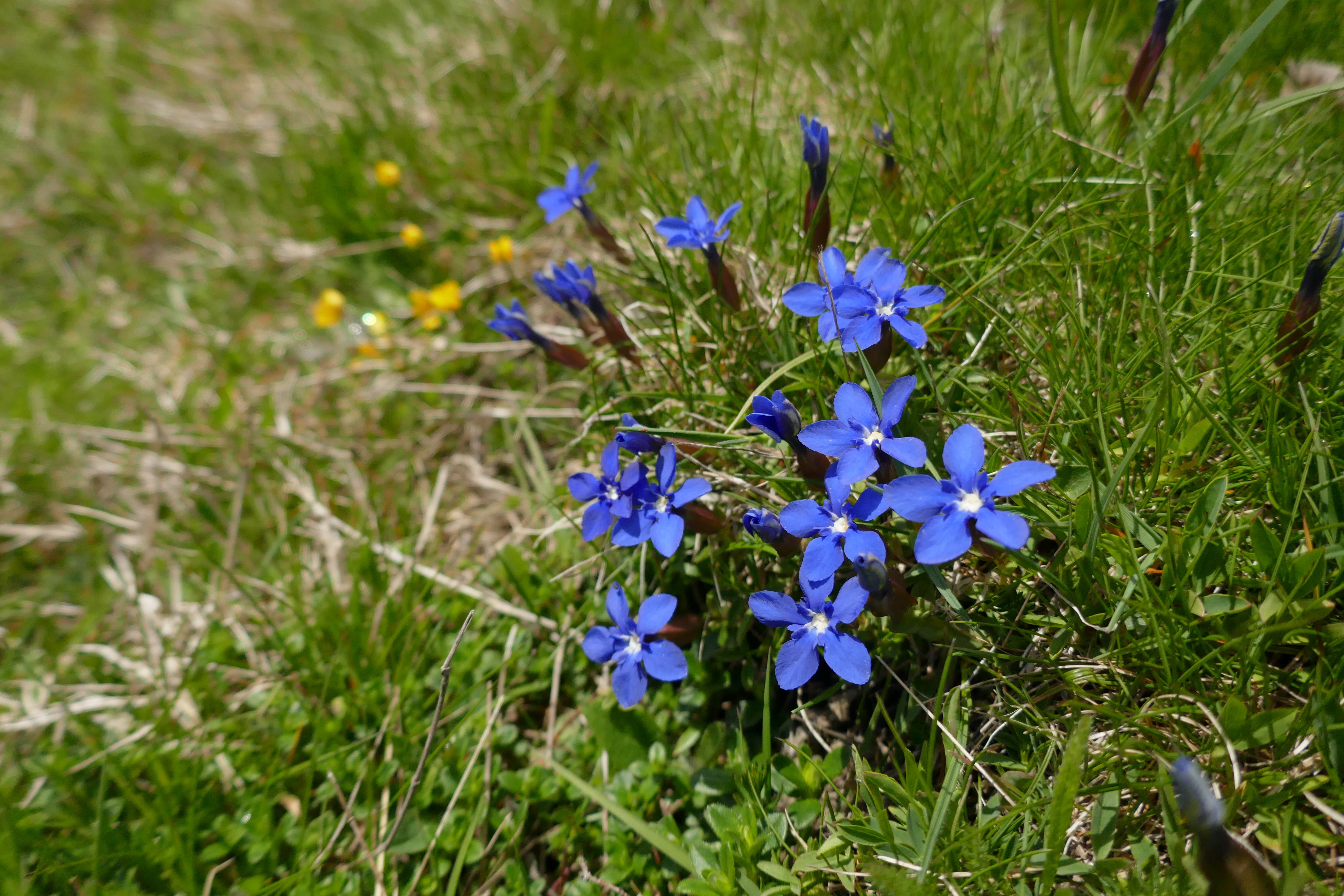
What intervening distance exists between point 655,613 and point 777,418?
527 millimetres

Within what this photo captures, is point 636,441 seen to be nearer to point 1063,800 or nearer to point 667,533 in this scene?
point 667,533

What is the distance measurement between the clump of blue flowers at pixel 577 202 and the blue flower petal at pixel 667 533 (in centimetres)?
104

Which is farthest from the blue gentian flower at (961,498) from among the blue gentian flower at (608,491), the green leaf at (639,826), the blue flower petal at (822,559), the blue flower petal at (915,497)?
the green leaf at (639,826)

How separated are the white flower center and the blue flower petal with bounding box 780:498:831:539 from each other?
25 cm

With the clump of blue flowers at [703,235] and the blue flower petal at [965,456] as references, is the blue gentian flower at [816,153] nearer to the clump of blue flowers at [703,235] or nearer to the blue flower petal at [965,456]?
the clump of blue flowers at [703,235]

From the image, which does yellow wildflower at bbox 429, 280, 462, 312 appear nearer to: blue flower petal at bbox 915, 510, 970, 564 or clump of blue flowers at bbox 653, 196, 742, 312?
clump of blue flowers at bbox 653, 196, 742, 312

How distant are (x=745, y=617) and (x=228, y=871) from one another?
1.58 metres

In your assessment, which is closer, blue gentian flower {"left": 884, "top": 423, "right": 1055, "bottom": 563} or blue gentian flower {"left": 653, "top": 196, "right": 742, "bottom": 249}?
blue gentian flower {"left": 884, "top": 423, "right": 1055, "bottom": 563}

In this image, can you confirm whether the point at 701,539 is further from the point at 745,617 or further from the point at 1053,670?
the point at 1053,670

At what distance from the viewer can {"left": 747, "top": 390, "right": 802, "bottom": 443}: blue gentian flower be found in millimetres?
1680

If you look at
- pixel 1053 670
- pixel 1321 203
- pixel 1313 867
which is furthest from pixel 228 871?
pixel 1321 203

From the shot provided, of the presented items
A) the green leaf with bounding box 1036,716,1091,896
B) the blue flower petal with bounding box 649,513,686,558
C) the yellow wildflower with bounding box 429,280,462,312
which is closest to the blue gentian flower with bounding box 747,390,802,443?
the blue flower petal with bounding box 649,513,686,558

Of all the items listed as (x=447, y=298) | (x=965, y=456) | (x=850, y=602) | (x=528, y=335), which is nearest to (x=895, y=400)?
(x=965, y=456)

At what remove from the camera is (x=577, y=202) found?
8.20 ft
